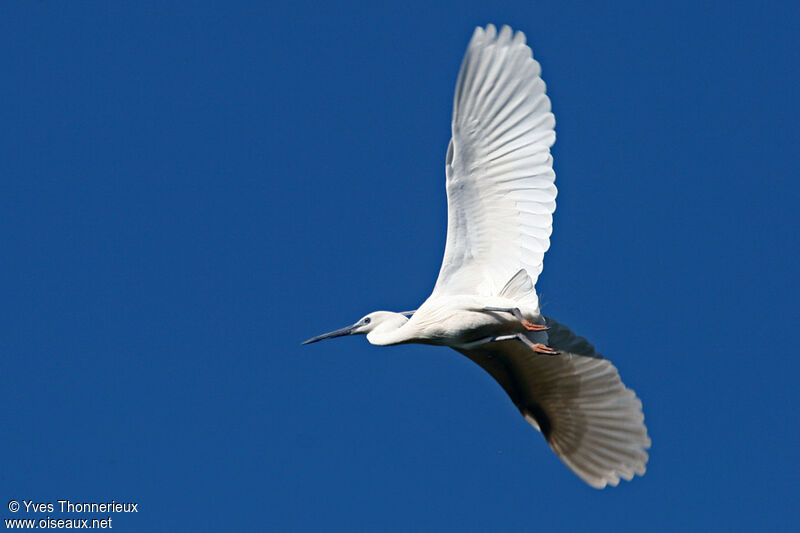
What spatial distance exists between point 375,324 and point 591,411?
2802 mm

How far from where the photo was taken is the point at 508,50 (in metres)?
11.7

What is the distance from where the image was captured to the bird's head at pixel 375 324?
13125 millimetres

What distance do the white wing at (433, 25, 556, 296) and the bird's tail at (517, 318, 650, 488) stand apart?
64.4 inches

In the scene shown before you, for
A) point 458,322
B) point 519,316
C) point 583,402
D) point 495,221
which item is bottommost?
point 583,402

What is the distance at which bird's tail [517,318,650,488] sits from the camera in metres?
13.8

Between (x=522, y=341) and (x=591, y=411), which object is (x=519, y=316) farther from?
(x=591, y=411)

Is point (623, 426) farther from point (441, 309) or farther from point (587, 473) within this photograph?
point (441, 309)

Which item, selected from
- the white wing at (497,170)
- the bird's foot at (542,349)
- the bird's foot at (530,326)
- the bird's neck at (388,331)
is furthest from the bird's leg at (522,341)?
the bird's neck at (388,331)

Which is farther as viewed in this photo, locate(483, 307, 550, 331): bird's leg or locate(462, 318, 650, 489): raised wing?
locate(462, 318, 650, 489): raised wing

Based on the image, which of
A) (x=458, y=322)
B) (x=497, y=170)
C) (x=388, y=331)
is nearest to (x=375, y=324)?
(x=388, y=331)

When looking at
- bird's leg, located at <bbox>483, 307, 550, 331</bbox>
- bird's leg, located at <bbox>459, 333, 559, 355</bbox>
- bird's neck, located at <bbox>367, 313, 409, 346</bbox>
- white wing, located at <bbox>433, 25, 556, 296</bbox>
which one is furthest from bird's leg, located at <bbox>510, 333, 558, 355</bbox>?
bird's neck, located at <bbox>367, 313, 409, 346</bbox>

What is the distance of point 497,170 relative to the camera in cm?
1216

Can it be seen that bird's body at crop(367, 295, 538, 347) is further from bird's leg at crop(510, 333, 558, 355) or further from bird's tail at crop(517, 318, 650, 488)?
bird's tail at crop(517, 318, 650, 488)

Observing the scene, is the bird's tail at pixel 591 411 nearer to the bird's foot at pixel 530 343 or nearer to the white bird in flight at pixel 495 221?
the white bird in flight at pixel 495 221
